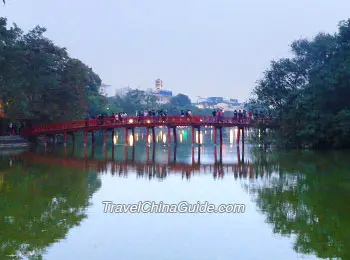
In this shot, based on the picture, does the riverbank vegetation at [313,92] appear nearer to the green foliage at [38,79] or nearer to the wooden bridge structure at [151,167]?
the wooden bridge structure at [151,167]

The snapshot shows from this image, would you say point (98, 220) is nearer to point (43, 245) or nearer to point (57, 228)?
point (57, 228)

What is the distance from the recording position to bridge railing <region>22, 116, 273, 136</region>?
40.2 m

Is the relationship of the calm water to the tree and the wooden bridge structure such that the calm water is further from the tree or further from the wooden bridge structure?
the tree

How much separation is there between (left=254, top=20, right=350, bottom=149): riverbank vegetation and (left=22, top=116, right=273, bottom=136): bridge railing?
2805 millimetres

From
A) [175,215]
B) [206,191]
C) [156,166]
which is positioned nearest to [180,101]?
[156,166]

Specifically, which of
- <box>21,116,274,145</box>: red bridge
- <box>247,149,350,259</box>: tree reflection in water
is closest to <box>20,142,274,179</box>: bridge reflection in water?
<box>247,149,350,259</box>: tree reflection in water

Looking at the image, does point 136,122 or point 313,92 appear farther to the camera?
point 136,122

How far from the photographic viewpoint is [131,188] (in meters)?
18.1

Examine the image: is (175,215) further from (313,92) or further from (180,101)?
(180,101)

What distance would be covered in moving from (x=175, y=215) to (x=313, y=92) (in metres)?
22.5

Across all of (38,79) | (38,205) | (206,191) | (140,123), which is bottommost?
(206,191)

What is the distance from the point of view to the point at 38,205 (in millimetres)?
14258

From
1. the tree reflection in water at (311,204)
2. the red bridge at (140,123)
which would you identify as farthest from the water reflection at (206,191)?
the red bridge at (140,123)

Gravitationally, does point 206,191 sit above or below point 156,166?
above
